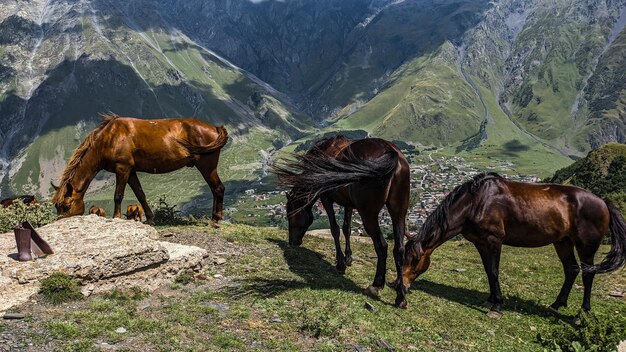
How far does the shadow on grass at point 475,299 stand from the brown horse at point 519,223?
672 millimetres

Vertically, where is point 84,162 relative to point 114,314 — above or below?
above

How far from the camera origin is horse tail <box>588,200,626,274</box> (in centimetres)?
1296

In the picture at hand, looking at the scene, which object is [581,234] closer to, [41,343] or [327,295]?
[327,295]

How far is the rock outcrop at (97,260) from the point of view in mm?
9656

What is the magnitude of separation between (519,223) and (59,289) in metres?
12.9

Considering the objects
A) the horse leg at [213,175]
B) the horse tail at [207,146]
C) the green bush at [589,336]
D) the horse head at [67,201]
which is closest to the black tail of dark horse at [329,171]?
the horse tail at [207,146]

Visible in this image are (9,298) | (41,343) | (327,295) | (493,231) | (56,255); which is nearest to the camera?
(41,343)

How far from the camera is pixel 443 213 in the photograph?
13.2 m

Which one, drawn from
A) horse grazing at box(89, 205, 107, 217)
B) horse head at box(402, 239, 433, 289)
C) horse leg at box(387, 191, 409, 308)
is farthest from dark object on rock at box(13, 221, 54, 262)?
horse grazing at box(89, 205, 107, 217)

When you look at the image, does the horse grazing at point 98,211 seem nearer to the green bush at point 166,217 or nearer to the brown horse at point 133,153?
the green bush at point 166,217

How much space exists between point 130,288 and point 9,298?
2534 millimetres

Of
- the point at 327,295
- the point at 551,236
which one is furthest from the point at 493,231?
the point at 327,295

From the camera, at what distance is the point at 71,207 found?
49.3ft

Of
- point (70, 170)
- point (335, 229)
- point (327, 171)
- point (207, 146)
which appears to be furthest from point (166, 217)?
point (327, 171)
